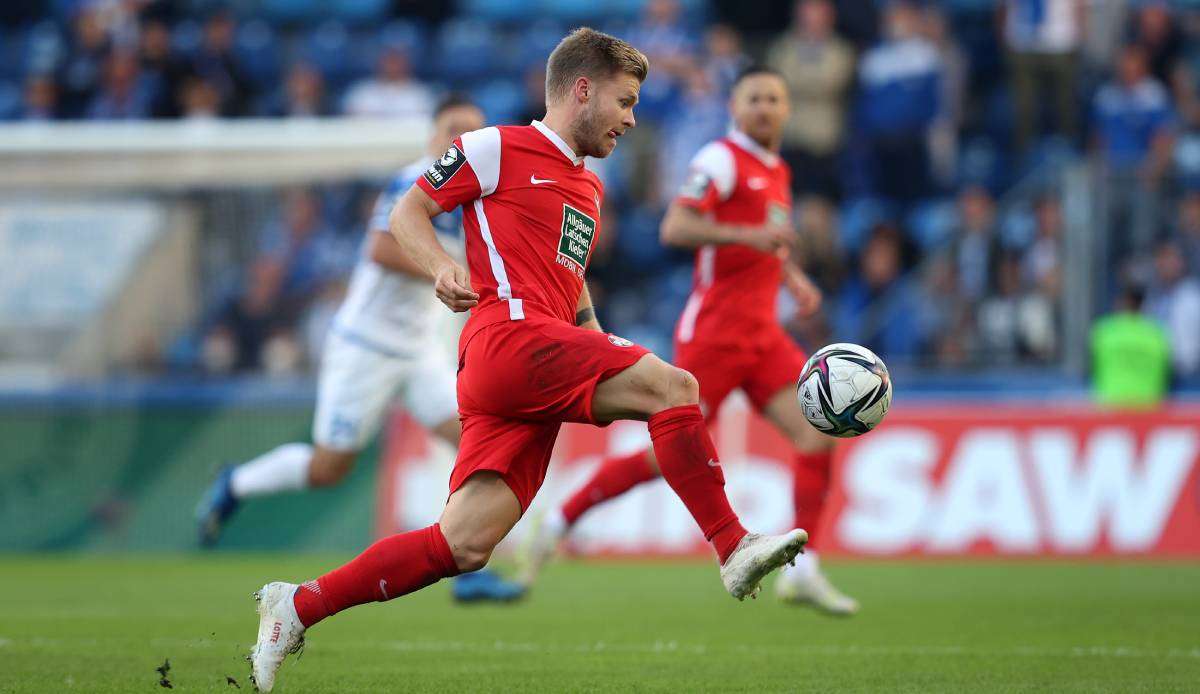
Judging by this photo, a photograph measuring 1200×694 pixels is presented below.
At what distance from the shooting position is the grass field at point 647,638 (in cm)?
561

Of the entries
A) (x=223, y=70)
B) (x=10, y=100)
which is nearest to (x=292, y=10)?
(x=223, y=70)

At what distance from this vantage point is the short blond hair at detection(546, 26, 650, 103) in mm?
5340

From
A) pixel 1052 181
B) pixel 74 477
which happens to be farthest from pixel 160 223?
pixel 1052 181

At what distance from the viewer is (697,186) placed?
7.87 meters

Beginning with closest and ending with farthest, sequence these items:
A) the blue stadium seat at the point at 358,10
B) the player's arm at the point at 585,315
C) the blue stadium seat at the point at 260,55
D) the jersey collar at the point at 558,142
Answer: the jersey collar at the point at 558,142, the player's arm at the point at 585,315, the blue stadium seat at the point at 260,55, the blue stadium seat at the point at 358,10

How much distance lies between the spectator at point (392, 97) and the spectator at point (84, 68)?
3.08 meters

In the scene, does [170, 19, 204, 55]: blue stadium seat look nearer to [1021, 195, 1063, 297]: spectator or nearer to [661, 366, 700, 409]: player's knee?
[1021, 195, 1063, 297]: spectator

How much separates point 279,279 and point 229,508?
4.72 meters

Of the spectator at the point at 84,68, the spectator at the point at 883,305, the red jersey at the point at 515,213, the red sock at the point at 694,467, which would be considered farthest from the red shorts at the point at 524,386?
the spectator at the point at 84,68

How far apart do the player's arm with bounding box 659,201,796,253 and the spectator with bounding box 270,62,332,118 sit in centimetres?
1007

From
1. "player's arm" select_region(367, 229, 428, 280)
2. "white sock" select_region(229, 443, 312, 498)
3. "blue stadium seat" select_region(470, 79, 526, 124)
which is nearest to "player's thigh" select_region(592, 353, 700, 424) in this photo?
"player's arm" select_region(367, 229, 428, 280)

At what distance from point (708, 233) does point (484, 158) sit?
2528 millimetres

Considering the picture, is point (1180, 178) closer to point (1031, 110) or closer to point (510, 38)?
point (1031, 110)

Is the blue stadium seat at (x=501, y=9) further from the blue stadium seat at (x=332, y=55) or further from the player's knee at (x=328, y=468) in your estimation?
the player's knee at (x=328, y=468)
